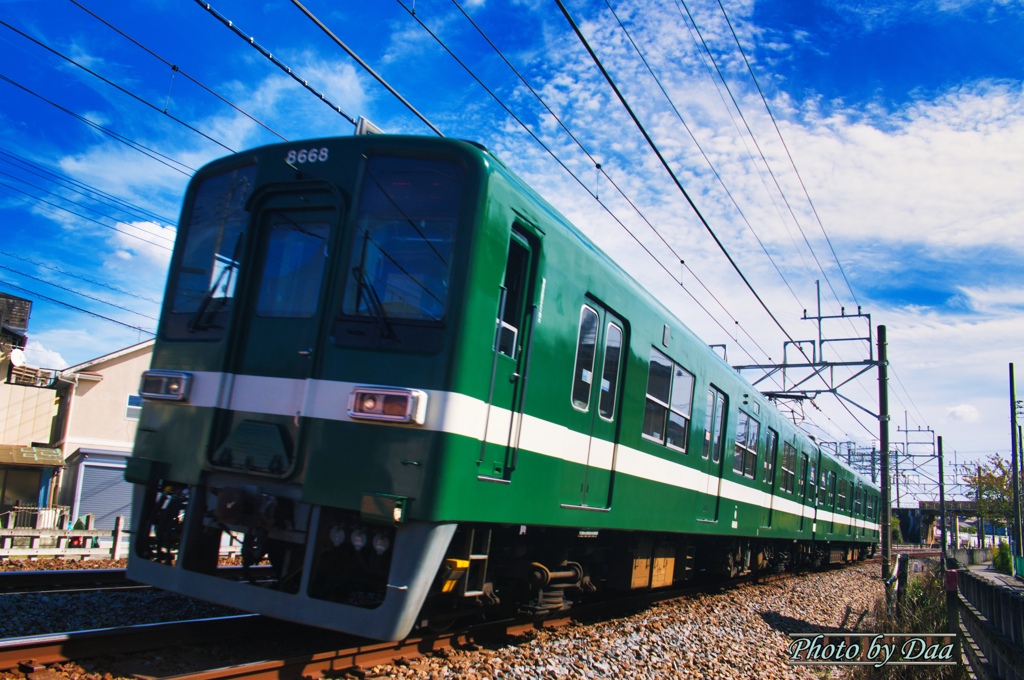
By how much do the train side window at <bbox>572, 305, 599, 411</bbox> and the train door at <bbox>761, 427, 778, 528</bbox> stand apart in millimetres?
7595

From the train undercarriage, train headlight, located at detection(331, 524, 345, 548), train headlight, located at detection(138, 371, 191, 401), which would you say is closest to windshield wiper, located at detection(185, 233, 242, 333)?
train headlight, located at detection(138, 371, 191, 401)

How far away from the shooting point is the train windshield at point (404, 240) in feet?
15.5

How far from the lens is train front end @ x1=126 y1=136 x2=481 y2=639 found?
4.42 metres

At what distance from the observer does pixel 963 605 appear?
14.7m

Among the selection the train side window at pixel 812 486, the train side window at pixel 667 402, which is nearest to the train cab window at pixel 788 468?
the train side window at pixel 812 486

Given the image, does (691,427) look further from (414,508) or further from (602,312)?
(414,508)

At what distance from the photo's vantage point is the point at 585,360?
6066 millimetres

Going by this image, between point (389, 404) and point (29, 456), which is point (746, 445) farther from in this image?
point (29, 456)

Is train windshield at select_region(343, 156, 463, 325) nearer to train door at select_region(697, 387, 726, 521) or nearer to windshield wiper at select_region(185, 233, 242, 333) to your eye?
windshield wiper at select_region(185, 233, 242, 333)

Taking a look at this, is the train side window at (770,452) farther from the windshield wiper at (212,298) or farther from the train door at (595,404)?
the windshield wiper at (212,298)

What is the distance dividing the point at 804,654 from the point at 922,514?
6434 centimetres

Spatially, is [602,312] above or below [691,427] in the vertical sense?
above

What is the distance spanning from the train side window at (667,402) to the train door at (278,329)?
11.7 ft

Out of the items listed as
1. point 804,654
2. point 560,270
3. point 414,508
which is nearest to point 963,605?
point 804,654
